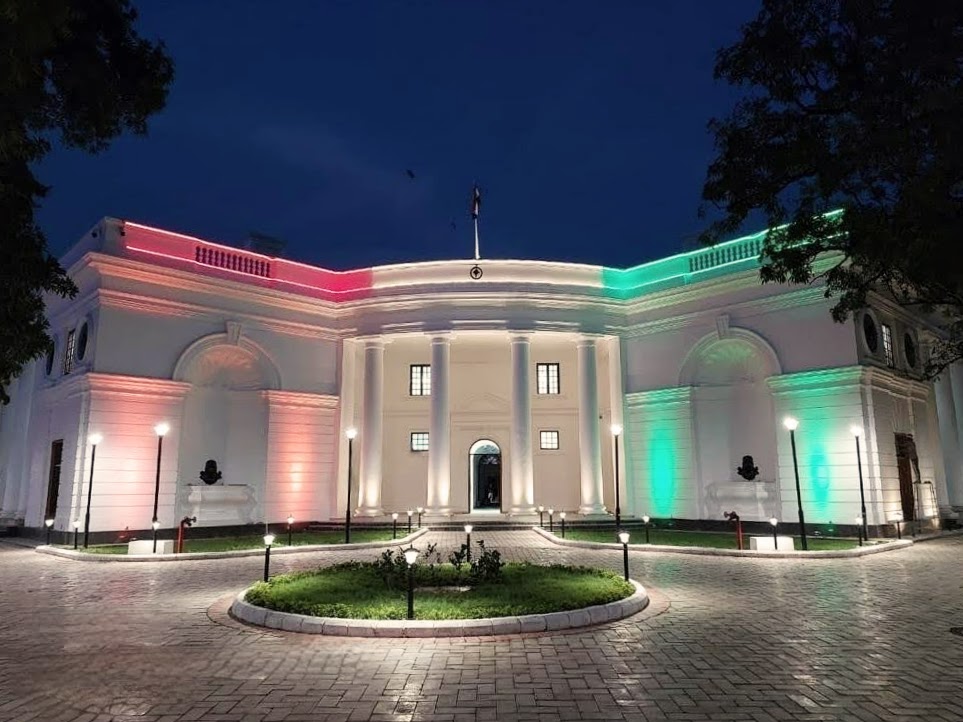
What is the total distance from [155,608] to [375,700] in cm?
614

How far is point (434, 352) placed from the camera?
27109 mm

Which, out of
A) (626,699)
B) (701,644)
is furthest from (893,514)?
(626,699)

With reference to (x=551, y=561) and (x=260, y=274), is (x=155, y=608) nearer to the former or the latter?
(x=551, y=561)

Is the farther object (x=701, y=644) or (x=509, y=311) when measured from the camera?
(x=509, y=311)

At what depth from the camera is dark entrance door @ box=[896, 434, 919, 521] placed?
22859mm

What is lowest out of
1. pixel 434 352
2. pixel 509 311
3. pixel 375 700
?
pixel 375 700

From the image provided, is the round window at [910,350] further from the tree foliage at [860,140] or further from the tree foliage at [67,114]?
the tree foliage at [67,114]

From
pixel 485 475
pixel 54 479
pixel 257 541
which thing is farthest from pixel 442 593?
pixel 485 475

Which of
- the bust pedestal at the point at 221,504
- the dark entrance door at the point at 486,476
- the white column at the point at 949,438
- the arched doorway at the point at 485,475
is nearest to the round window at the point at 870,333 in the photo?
the white column at the point at 949,438

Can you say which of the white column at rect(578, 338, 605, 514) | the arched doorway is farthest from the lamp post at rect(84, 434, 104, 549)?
the white column at rect(578, 338, 605, 514)

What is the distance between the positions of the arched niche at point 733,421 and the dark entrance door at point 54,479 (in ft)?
75.9

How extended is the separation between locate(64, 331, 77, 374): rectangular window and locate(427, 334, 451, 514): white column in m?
13.1

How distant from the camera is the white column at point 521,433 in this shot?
25.8 meters

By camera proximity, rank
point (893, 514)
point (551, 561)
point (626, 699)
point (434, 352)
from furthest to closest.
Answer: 1. point (434, 352)
2. point (893, 514)
3. point (551, 561)
4. point (626, 699)
